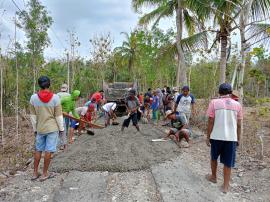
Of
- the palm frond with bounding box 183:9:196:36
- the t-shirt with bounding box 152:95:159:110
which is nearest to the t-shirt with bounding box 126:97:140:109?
the t-shirt with bounding box 152:95:159:110

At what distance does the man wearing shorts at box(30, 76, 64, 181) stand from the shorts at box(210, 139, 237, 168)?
282 centimetres

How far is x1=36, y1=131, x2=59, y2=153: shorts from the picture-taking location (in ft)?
16.6

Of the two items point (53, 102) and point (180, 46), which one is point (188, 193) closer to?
point (53, 102)

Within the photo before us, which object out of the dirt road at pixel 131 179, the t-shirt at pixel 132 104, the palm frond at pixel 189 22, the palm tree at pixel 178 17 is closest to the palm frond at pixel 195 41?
the palm tree at pixel 178 17

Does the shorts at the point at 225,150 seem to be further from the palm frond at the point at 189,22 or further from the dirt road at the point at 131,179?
the palm frond at the point at 189,22

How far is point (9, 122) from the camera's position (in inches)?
539

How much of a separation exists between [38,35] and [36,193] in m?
9.68

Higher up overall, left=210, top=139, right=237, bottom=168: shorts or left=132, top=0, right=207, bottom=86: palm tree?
left=132, top=0, right=207, bottom=86: palm tree

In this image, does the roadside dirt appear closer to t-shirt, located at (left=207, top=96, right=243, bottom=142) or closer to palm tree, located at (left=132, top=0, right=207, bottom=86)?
t-shirt, located at (left=207, top=96, right=243, bottom=142)

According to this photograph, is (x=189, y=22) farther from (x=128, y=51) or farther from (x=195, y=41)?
(x=128, y=51)

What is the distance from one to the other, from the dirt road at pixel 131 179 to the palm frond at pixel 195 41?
5.67 m

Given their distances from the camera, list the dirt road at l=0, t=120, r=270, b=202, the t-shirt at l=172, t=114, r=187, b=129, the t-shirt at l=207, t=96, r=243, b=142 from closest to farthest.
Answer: the dirt road at l=0, t=120, r=270, b=202, the t-shirt at l=207, t=96, r=243, b=142, the t-shirt at l=172, t=114, r=187, b=129

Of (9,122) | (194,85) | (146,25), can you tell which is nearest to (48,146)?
(9,122)

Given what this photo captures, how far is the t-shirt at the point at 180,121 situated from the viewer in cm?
818
